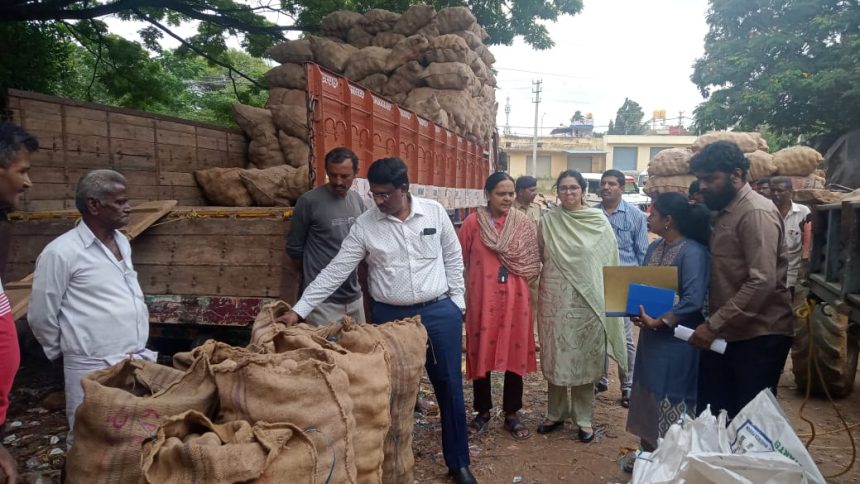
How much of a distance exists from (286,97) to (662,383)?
185 inches

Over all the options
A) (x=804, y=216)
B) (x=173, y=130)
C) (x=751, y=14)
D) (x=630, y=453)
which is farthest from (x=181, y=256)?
(x=751, y=14)

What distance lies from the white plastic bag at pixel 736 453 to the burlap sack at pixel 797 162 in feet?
29.8

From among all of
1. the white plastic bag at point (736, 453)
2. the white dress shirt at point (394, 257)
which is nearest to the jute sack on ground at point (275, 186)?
the white dress shirt at point (394, 257)

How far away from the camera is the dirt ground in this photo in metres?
3.18

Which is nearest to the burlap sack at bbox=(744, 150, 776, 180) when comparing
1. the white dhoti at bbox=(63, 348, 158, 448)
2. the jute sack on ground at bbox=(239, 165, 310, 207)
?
the jute sack on ground at bbox=(239, 165, 310, 207)

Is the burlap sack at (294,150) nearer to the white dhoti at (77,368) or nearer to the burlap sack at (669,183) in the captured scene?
the white dhoti at (77,368)

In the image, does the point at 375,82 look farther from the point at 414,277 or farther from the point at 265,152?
the point at 414,277

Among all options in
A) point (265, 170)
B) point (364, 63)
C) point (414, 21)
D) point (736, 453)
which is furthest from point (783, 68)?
point (736, 453)

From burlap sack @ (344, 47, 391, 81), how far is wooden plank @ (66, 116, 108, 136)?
3.00m

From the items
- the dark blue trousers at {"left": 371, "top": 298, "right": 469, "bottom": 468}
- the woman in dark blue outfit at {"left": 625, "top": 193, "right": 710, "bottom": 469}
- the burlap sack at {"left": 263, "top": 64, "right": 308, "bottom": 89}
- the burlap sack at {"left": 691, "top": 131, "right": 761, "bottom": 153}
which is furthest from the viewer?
the burlap sack at {"left": 691, "top": 131, "right": 761, "bottom": 153}

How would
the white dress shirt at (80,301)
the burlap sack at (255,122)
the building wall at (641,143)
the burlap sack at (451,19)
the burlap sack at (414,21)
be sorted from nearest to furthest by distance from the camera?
the white dress shirt at (80,301)
the burlap sack at (255,122)
the burlap sack at (414,21)
the burlap sack at (451,19)
the building wall at (641,143)

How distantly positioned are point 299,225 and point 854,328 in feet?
10.3

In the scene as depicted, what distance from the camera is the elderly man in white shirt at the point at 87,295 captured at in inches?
80.2

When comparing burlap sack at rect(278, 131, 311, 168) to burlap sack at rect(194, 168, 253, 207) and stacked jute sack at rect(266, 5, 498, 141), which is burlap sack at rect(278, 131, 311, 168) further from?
stacked jute sack at rect(266, 5, 498, 141)
